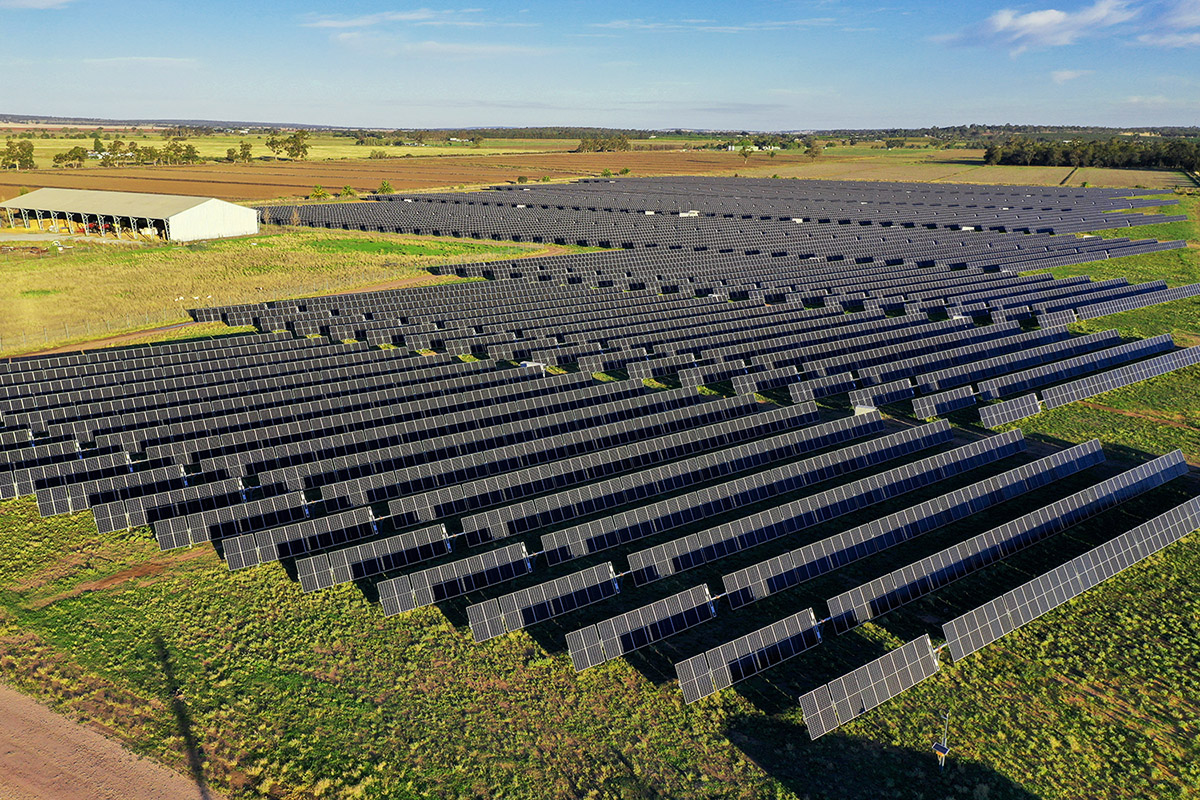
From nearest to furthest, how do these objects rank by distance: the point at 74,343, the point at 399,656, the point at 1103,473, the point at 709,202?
the point at 399,656
the point at 1103,473
the point at 74,343
the point at 709,202

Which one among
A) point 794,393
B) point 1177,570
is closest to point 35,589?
point 794,393

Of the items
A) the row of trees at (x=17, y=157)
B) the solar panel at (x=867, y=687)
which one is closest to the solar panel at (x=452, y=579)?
the solar panel at (x=867, y=687)

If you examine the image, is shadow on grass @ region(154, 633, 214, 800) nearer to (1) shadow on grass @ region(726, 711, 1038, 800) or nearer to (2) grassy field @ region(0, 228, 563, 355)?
(1) shadow on grass @ region(726, 711, 1038, 800)

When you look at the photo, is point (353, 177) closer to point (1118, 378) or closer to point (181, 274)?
point (181, 274)

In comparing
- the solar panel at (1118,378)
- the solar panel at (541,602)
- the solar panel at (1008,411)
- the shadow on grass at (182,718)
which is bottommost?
the shadow on grass at (182,718)

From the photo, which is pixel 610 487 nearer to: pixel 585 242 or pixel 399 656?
pixel 399 656

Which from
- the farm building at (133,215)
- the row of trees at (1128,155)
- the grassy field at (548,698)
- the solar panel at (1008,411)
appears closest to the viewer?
the grassy field at (548,698)

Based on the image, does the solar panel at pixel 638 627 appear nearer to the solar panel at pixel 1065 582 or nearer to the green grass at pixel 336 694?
the green grass at pixel 336 694

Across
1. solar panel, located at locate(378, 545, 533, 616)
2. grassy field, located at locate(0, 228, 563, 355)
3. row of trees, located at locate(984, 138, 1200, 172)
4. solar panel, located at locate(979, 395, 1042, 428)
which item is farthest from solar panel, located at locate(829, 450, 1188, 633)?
row of trees, located at locate(984, 138, 1200, 172)

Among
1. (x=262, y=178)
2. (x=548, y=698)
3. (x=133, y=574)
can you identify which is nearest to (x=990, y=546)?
(x=548, y=698)
